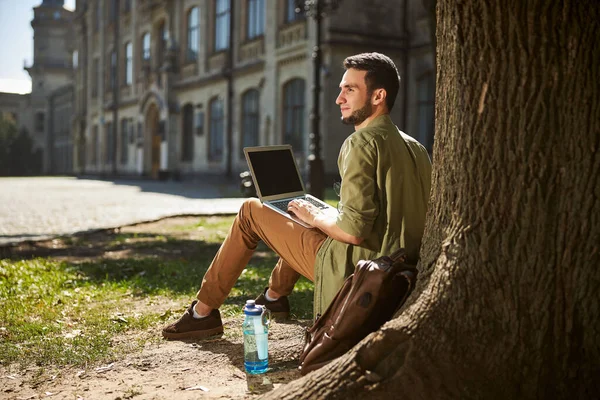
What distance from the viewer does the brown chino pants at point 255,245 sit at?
11.5 feet

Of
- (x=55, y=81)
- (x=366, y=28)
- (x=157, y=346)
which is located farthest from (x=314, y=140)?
(x=55, y=81)

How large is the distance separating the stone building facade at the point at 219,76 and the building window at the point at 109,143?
0.24 feet

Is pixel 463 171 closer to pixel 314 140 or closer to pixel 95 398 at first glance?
pixel 95 398

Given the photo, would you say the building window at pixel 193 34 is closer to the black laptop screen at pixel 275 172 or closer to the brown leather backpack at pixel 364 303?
the black laptop screen at pixel 275 172

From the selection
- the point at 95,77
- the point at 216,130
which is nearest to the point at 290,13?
the point at 216,130

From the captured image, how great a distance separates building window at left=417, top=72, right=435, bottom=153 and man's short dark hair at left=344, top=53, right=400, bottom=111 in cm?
1748

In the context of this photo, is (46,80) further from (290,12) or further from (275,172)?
(275,172)

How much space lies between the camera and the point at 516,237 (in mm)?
2365

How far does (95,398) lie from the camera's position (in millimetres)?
3074

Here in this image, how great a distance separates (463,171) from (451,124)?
0.20m

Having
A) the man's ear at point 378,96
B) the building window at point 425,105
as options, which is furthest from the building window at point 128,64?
the man's ear at point 378,96

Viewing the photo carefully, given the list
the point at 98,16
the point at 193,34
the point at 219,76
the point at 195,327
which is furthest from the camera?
the point at 98,16

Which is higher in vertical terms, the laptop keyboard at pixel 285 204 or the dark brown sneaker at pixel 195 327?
the laptop keyboard at pixel 285 204

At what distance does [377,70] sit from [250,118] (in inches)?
925
